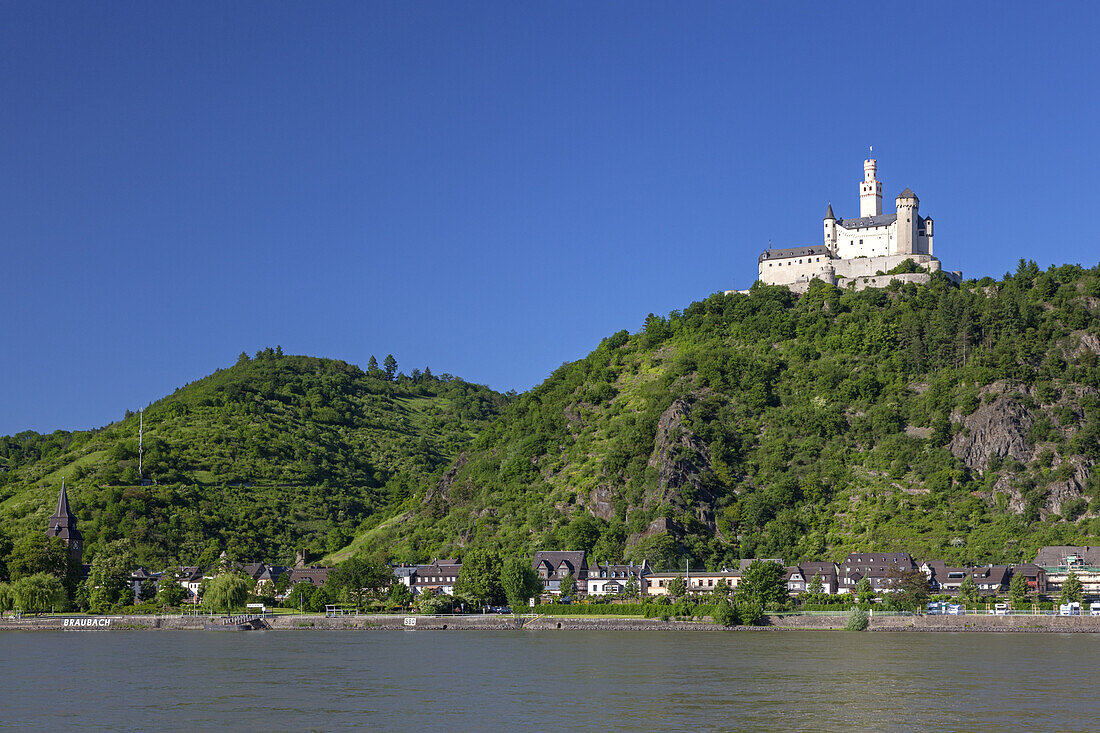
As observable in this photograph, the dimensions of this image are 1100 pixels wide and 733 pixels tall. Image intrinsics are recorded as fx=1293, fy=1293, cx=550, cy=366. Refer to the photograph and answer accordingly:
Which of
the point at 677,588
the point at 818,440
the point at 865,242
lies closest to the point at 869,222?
the point at 865,242

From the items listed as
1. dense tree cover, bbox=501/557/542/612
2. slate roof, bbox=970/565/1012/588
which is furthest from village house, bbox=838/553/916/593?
dense tree cover, bbox=501/557/542/612

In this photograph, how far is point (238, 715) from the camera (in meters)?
54.0

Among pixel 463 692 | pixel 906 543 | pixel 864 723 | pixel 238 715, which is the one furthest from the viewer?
pixel 906 543

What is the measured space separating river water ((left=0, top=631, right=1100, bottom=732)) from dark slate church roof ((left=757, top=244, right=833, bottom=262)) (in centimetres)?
8101

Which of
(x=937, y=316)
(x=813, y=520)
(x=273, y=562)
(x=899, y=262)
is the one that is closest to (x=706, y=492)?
(x=813, y=520)

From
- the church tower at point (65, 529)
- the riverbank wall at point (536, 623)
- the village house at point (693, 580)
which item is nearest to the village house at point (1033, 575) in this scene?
the riverbank wall at point (536, 623)

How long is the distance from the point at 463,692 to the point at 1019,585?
194ft

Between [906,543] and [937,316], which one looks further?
[937,316]

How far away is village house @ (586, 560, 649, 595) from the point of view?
122756 millimetres

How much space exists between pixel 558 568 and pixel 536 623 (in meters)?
20.3

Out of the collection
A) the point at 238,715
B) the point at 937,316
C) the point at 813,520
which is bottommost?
the point at 238,715

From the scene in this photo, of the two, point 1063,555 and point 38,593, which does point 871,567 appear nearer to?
point 1063,555

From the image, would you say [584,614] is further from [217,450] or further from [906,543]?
[217,450]

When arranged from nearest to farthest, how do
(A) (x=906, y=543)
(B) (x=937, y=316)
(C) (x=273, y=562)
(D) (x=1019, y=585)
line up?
1. (D) (x=1019, y=585)
2. (A) (x=906, y=543)
3. (B) (x=937, y=316)
4. (C) (x=273, y=562)
